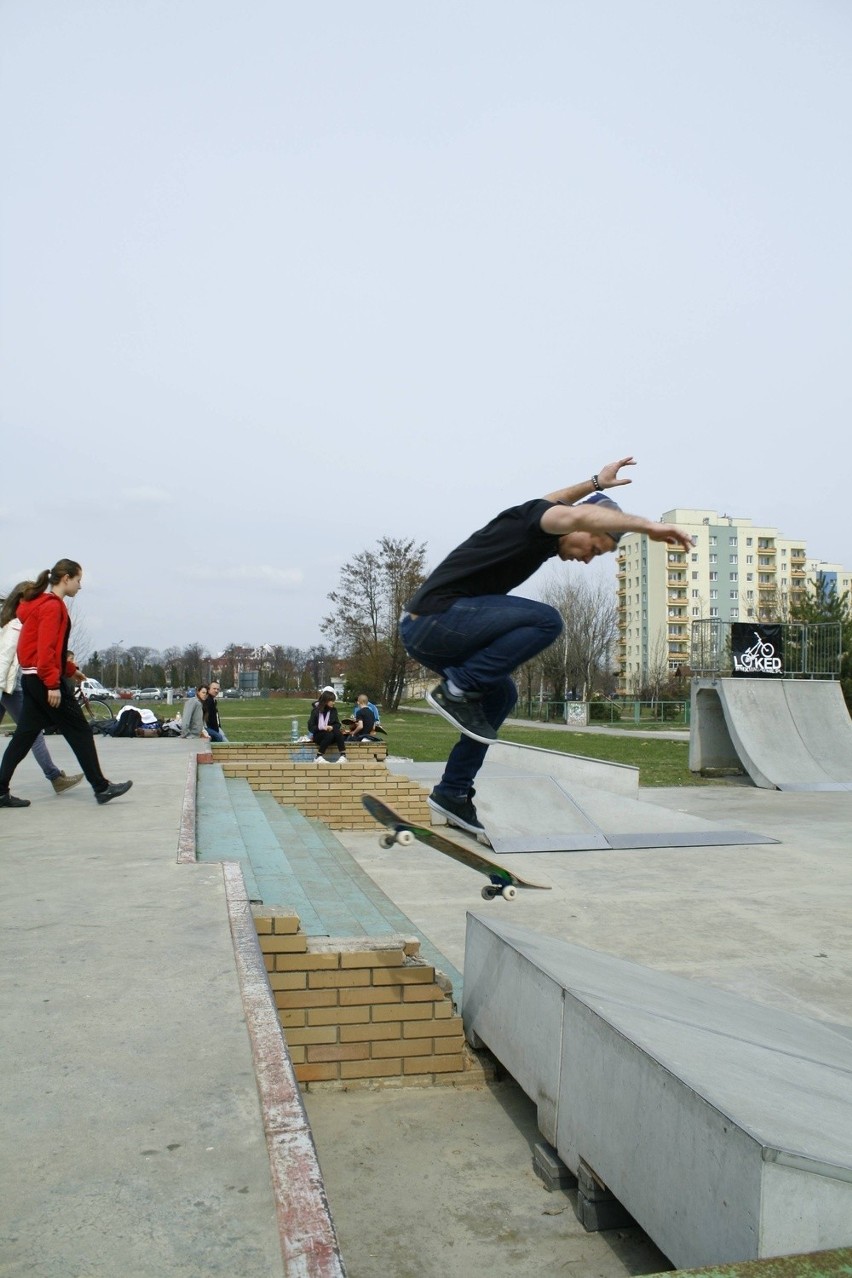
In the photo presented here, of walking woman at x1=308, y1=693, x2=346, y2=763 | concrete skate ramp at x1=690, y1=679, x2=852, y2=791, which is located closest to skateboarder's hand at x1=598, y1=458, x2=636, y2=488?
walking woman at x1=308, y1=693, x2=346, y2=763

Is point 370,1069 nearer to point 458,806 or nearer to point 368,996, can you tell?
point 368,996

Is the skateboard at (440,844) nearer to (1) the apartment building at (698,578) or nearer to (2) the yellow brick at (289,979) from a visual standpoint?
(2) the yellow brick at (289,979)

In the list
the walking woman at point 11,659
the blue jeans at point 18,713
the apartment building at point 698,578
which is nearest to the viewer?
→ the walking woman at point 11,659

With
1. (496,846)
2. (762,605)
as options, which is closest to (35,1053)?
(496,846)

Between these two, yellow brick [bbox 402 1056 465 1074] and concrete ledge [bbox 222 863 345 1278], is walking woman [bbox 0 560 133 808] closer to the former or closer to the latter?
yellow brick [bbox 402 1056 465 1074]

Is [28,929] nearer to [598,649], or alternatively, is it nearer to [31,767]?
[31,767]

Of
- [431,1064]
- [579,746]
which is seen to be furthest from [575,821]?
[579,746]

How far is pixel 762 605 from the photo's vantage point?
65562mm

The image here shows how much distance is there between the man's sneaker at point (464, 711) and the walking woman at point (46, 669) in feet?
12.4

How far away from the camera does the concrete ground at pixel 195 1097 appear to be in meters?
1.86

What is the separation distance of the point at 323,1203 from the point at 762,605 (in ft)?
223

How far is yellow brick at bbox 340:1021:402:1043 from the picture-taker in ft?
15.2

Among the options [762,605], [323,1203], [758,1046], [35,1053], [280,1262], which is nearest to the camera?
[280,1262]

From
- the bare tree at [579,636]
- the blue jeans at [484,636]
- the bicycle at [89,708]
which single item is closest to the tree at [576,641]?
the bare tree at [579,636]
